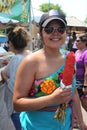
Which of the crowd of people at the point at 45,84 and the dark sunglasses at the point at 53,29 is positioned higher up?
the dark sunglasses at the point at 53,29

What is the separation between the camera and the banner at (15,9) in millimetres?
6988

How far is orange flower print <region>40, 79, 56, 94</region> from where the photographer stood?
2393 mm

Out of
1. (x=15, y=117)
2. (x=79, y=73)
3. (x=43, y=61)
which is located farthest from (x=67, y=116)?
(x=79, y=73)

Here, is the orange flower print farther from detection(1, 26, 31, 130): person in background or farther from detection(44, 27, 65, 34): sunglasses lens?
detection(1, 26, 31, 130): person in background

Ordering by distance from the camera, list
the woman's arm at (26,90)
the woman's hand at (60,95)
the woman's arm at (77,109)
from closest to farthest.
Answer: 1. the woman's hand at (60,95)
2. the woman's arm at (26,90)
3. the woman's arm at (77,109)

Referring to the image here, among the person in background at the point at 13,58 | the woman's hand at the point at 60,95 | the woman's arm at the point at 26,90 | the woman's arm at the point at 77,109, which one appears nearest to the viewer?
the woman's hand at the point at 60,95

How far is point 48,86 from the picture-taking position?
7.84 feet

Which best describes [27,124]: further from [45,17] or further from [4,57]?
[4,57]

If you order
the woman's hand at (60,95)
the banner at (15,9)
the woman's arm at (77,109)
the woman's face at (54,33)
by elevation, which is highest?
the banner at (15,9)

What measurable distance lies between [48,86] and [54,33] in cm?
39

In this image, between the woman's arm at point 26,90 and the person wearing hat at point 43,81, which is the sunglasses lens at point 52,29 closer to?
the person wearing hat at point 43,81

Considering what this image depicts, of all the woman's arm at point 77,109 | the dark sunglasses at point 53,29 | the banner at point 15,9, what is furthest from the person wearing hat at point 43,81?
the banner at point 15,9

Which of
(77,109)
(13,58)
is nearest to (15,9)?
(13,58)

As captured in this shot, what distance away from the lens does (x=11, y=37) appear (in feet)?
13.9
